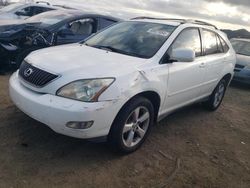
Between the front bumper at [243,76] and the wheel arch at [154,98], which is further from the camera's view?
the front bumper at [243,76]

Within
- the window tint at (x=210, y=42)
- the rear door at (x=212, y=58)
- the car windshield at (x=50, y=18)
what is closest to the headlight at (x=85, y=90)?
the rear door at (x=212, y=58)

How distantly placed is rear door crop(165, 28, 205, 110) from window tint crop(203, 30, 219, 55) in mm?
253

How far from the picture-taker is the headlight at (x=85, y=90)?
143 inches

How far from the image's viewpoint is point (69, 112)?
3535mm

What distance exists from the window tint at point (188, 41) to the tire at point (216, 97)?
1.29 meters

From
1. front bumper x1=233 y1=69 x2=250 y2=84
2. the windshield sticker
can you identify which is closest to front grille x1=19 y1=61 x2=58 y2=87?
the windshield sticker

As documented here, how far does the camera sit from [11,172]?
3.55m

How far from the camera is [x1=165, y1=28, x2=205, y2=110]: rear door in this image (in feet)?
15.5

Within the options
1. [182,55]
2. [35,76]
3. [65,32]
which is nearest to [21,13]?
[65,32]

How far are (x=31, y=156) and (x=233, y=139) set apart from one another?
3219 millimetres

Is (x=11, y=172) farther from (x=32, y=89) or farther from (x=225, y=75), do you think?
(x=225, y=75)

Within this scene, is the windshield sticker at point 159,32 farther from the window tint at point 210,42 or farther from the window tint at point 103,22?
the window tint at point 103,22

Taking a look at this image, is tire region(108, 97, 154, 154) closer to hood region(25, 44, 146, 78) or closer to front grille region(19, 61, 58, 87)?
hood region(25, 44, 146, 78)

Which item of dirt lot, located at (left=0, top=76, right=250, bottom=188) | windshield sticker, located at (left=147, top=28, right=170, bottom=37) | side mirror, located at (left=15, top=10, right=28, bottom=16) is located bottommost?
side mirror, located at (left=15, top=10, right=28, bottom=16)
